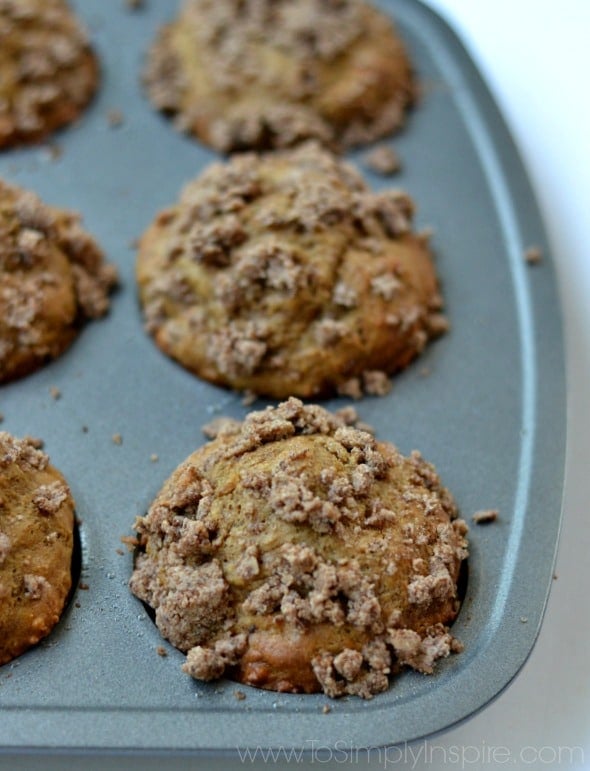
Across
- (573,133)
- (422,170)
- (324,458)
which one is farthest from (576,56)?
(324,458)

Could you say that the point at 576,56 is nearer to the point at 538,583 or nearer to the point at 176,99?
the point at 176,99

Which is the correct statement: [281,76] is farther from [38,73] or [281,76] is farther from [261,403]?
[261,403]

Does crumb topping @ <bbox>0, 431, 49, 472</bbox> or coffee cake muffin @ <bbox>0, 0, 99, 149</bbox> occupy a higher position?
coffee cake muffin @ <bbox>0, 0, 99, 149</bbox>

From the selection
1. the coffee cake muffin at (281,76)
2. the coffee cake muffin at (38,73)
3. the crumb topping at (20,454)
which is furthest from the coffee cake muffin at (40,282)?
the coffee cake muffin at (281,76)

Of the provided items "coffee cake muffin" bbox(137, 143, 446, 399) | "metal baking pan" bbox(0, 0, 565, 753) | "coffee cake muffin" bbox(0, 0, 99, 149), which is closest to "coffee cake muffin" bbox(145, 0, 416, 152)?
"metal baking pan" bbox(0, 0, 565, 753)

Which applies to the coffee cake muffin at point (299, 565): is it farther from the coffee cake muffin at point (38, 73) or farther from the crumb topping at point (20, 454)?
the coffee cake muffin at point (38, 73)

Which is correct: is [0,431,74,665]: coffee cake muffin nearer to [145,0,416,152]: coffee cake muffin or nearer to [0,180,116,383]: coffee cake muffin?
[0,180,116,383]: coffee cake muffin
